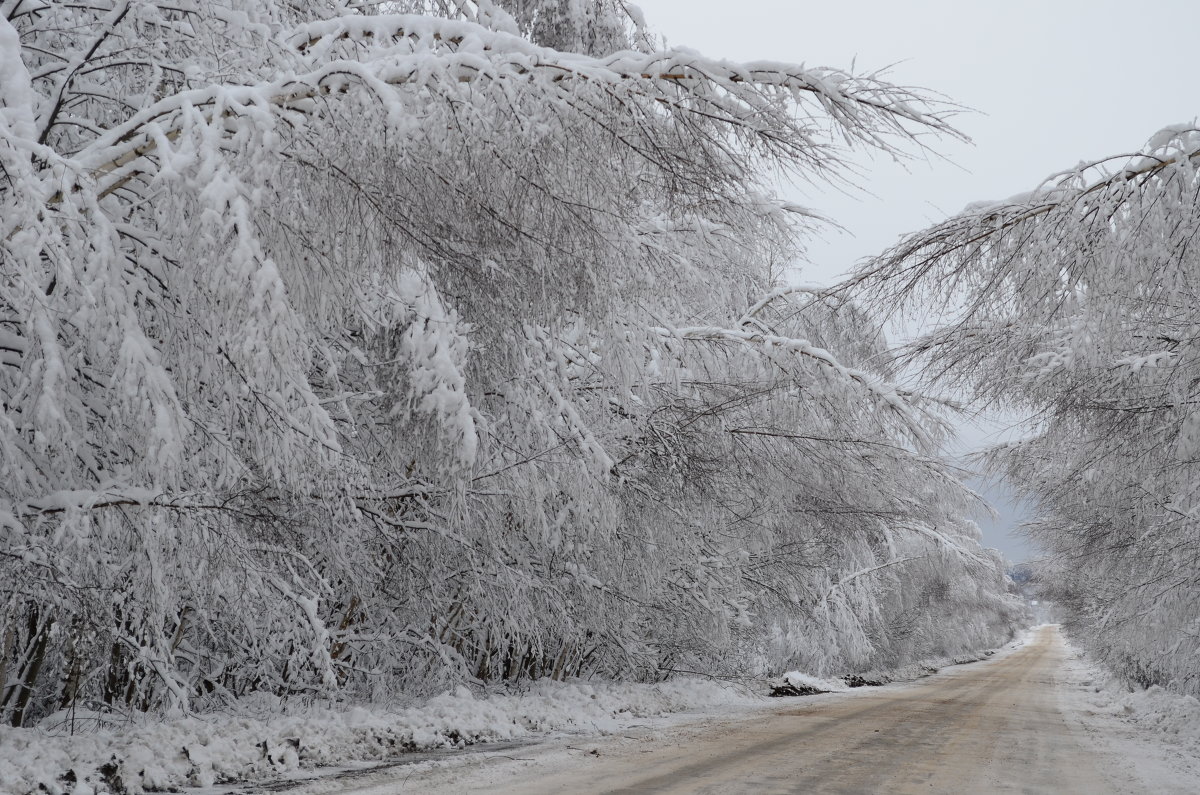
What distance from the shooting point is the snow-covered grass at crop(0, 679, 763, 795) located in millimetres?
5035

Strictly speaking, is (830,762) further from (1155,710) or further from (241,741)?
(1155,710)

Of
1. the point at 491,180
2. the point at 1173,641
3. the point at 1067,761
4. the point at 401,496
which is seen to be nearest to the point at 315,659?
the point at 401,496

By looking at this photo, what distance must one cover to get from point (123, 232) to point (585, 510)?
387 cm

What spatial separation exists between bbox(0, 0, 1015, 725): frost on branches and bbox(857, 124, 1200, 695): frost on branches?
879mm

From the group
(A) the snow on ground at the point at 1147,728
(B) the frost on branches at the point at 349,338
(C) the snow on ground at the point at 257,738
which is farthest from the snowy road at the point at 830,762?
(B) the frost on branches at the point at 349,338

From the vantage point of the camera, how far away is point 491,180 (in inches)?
181

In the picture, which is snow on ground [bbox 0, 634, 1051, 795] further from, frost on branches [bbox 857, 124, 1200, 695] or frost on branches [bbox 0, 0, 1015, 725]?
frost on branches [bbox 857, 124, 1200, 695]

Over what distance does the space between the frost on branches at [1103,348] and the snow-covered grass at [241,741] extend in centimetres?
470

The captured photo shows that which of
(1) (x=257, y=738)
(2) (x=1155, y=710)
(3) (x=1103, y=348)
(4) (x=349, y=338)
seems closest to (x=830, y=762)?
(3) (x=1103, y=348)

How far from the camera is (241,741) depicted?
6.09m

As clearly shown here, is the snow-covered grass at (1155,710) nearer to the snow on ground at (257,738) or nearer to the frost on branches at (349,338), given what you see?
the frost on branches at (349,338)

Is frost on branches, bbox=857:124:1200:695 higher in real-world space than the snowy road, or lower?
higher

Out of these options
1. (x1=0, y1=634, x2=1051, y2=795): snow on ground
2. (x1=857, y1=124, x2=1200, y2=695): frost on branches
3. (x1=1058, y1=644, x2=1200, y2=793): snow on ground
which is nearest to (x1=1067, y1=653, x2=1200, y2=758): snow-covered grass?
(x1=1058, y1=644, x2=1200, y2=793): snow on ground

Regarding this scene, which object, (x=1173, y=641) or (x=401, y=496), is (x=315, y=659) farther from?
(x=1173, y=641)
